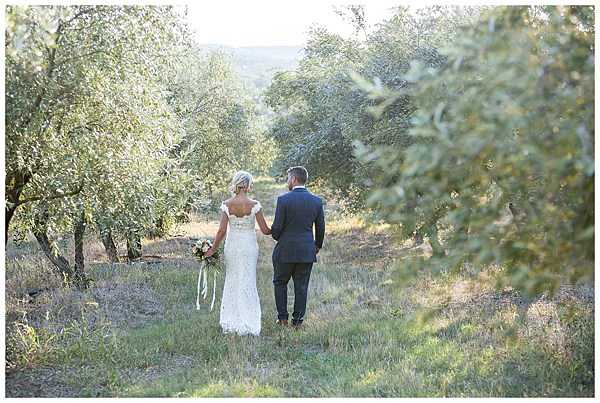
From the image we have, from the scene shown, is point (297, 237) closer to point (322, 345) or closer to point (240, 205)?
point (240, 205)

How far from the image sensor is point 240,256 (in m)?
9.50

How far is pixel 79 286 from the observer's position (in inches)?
497

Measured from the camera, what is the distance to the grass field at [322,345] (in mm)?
6668

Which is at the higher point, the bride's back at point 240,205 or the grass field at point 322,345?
the bride's back at point 240,205

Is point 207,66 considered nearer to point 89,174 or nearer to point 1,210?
point 89,174

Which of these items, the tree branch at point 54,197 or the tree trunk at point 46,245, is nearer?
the tree branch at point 54,197

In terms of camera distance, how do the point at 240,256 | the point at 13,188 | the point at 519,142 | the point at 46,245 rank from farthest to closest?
the point at 46,245, the point at 240,256, the point at 13,188, the point at 519,142

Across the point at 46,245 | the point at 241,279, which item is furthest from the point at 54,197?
the point at 46,245

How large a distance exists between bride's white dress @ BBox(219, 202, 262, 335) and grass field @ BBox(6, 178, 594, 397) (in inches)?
11.8

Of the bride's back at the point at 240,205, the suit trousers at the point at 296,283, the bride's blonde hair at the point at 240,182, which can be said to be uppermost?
the bride's blonde hair at the point at 240,182

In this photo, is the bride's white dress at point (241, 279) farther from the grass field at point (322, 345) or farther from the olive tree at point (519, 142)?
the olive tree at point (519, 142)

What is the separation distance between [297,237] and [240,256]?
878 mm

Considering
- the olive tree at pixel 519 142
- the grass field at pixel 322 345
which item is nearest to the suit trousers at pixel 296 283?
the grass field at pixel 322 345

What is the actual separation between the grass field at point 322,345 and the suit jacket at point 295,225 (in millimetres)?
1000
